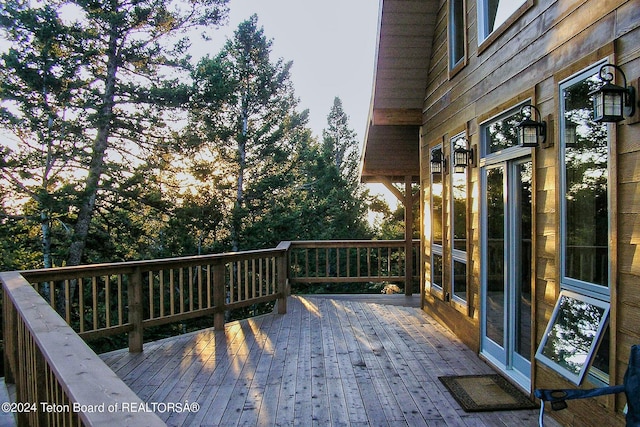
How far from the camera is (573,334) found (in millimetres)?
2738

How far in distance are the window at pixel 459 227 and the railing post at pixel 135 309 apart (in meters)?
3.31

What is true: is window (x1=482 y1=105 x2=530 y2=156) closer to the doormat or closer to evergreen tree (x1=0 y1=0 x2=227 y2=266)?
the doormat

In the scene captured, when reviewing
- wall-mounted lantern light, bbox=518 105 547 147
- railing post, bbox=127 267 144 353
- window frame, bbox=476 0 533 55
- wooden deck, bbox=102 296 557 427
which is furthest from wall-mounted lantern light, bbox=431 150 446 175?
railing post, bbox=127 267 144 353

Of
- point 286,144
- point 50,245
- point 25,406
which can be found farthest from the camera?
point 286,144

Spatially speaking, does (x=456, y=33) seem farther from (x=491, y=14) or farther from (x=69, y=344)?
(x=69, y=344)

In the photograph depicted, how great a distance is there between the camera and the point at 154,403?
3229 mm

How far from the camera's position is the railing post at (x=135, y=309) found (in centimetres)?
438

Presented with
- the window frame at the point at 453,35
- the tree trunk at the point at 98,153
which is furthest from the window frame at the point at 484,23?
the tree trunk at the point at 98,153

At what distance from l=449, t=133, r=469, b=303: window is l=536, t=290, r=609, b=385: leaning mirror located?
6.01 feet

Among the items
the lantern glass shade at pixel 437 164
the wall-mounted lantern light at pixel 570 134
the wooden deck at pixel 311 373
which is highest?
the lantern glass shade at pixel 437 164

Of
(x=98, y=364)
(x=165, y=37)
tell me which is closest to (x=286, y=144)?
(x=165, y=37)

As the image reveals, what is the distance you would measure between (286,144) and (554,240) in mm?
17358

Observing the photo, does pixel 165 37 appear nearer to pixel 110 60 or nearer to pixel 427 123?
pixel 110 60

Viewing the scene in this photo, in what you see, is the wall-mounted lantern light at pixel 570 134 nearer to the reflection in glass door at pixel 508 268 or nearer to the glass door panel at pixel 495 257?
the reflection in glass door at pixel 508 268
